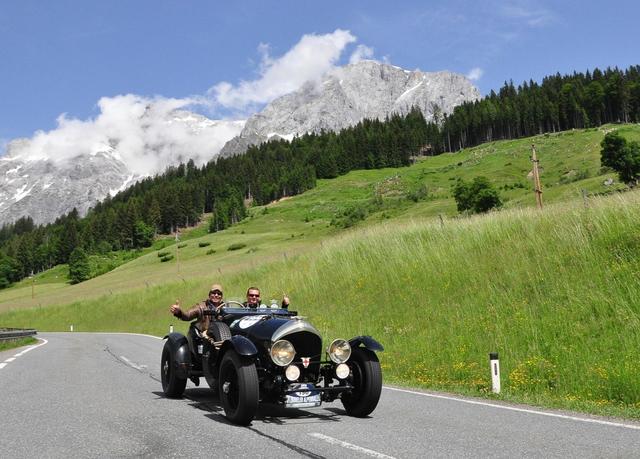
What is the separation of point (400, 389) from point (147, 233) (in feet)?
458

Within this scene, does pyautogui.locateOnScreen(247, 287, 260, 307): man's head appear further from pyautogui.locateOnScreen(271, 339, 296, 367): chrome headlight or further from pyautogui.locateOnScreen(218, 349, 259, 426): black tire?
pyautogui.locateOnScreen(271, 339, 296, 367): chrome headlight

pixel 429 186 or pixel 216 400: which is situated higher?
pixel 429 186

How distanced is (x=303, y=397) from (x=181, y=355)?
317cm

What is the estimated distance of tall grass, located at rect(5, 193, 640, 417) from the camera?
32.8 feet

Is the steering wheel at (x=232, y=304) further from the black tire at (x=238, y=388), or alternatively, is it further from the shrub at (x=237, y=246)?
the shrub at (x=237, y=246)

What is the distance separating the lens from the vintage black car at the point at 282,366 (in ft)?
22.2

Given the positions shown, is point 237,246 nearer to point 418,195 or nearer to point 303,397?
point 418,195

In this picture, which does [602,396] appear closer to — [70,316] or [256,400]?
[256,400]

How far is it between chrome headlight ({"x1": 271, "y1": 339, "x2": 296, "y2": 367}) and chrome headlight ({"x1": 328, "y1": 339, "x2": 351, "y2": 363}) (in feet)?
1.93

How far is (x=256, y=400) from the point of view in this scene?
21.9ft

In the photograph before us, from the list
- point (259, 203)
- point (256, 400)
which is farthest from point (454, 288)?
point (259, 203)

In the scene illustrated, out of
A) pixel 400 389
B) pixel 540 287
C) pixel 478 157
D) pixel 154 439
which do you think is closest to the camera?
pixel 154 439

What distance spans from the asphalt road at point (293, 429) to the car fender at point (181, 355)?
0.51 m

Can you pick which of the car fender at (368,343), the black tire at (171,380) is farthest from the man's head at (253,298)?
the car fender at (368,343)
